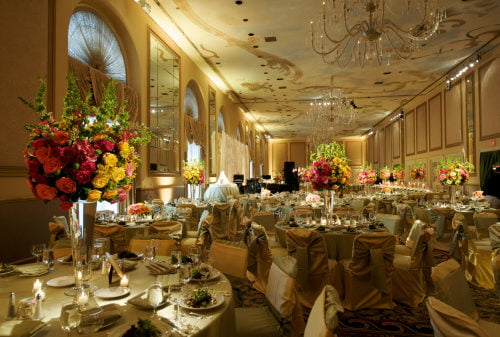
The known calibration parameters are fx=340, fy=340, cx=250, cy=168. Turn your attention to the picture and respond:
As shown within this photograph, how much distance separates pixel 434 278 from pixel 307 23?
7.23 meters

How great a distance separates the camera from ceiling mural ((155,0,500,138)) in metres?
7.38

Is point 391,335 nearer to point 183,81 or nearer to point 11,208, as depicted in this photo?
point 11,208

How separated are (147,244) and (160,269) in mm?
884

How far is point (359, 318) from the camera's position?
368 cm

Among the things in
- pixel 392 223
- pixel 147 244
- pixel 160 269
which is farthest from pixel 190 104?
pixel 160 269

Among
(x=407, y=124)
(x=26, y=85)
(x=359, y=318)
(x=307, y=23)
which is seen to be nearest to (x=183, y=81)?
(x=307, y=23)

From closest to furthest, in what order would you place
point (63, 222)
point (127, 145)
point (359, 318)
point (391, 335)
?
point (127, 145) → point (391, 335) → point (359, 318) → point (63, 222)

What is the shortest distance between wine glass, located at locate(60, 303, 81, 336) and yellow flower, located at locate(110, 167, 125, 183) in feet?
2.26

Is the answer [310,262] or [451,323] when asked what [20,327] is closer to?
[451,323]

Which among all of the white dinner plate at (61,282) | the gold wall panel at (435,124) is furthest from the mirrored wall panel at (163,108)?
the gold wall panel at (435,124)

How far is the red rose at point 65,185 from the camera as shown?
5.68 feet

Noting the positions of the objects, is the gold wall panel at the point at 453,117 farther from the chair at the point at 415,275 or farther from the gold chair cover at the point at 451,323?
the gold chair cover at the point at 451,323

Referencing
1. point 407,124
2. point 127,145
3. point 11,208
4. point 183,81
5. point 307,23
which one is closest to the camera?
point 127,145

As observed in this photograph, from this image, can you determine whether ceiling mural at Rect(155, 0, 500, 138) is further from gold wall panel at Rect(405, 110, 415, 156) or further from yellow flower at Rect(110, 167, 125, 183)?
yellow flower at Rect(110, 167, 125, 183)
